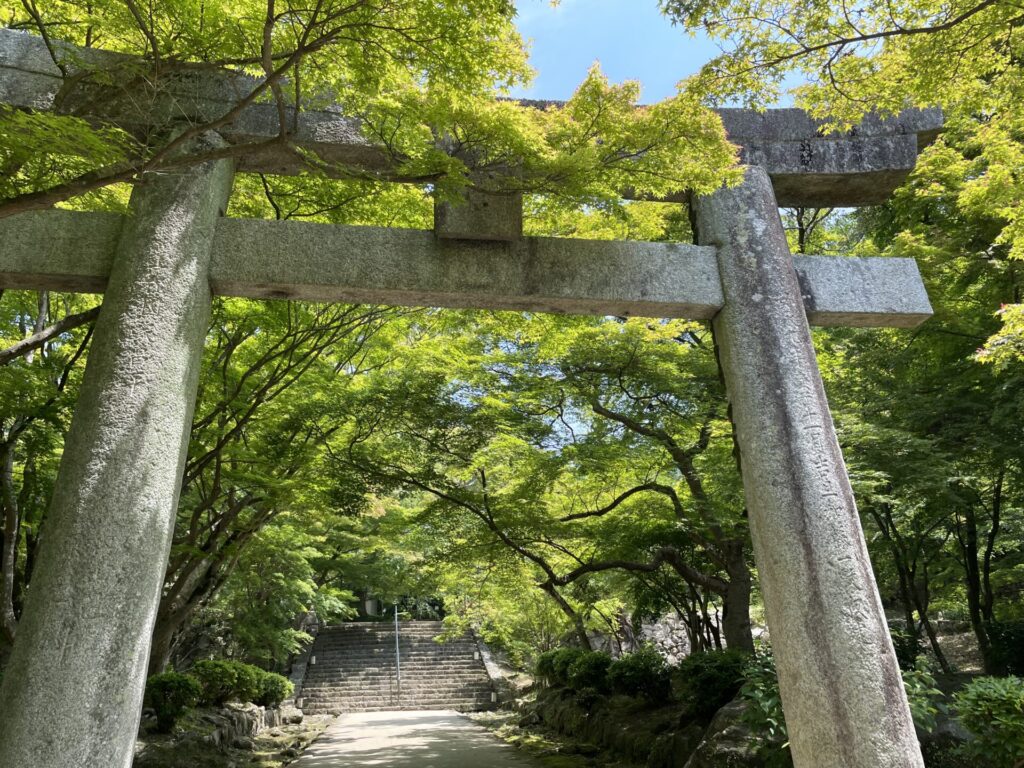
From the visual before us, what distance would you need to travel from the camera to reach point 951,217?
33.4ft

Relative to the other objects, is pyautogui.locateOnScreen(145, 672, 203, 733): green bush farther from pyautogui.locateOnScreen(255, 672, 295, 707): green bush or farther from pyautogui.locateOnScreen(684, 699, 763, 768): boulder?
pyautogui.locateOnScreen(684, 699, 763, 768): boulder

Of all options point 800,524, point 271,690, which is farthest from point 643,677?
point 271,690

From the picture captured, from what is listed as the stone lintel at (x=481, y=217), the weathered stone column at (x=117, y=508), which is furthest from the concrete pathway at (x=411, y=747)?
the stone lintel at (x=481, y=217)

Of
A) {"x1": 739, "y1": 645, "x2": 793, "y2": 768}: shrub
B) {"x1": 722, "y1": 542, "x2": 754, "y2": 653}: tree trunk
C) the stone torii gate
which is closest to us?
the stone torii gate

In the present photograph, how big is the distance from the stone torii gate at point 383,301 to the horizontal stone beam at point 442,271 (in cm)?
1

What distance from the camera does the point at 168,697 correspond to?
10.3 m

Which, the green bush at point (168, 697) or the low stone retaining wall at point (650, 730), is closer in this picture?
the low stone retaining wall at point (650, 730)

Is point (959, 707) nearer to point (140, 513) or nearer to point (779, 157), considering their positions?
point (779, 157)

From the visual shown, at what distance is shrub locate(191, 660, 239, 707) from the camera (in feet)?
42.7

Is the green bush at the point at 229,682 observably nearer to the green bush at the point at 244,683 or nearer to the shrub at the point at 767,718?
the green bush at the point at 244,683

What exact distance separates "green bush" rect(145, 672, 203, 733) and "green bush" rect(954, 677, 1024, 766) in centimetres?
Answer: 1007

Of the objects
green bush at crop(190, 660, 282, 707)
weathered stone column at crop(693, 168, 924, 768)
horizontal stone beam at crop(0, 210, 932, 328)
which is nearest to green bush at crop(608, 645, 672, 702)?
green bush at crop(190, 660, 282, 707)

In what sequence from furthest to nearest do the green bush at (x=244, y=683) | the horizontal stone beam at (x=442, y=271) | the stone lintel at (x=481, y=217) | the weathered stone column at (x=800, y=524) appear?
the green bush at (x=244, y=683) → the stone lintel at (x=481, y=217) → the horizontal stone beam at (x=442, y=271) → the weathered stone column at (x=800, y=524)

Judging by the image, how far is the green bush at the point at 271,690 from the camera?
15805mm
